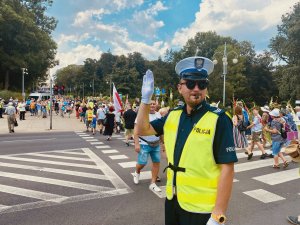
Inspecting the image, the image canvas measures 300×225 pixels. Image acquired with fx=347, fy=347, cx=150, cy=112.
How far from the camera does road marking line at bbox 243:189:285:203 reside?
6.57 m

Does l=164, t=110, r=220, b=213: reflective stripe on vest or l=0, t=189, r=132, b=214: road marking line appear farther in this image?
l=0, t=189, r=132, b=214: road marking line

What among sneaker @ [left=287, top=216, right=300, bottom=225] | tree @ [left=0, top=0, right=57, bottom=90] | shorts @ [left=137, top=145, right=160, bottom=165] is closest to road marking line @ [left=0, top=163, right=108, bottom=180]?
shorts @ [left=137, top=145, right=160, bottom=165]

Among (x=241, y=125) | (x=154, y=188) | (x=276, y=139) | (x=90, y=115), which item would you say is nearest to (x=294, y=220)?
(x=154, y=188)

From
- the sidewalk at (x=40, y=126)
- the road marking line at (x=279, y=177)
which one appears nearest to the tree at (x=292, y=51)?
the sidewalk at (x=40, y=126)

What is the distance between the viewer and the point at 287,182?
26.3 ft

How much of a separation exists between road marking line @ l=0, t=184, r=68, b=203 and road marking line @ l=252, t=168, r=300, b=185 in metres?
4.59

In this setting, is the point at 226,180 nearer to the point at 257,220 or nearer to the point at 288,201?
the point at 257,220

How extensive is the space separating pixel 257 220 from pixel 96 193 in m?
3.06

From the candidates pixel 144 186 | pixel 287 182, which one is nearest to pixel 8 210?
pixel 144 186

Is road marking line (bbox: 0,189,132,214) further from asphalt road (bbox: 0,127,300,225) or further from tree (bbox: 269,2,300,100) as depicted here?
tree (bbox: 269,2,300,100)

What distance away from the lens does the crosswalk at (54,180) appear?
646 cm

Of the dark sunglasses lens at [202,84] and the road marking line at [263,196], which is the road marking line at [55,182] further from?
the dark sunglasses lens at [202,84]

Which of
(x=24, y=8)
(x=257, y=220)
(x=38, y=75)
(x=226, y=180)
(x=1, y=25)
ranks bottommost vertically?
(x=257, y=220)

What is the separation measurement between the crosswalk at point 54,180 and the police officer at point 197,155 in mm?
4140
